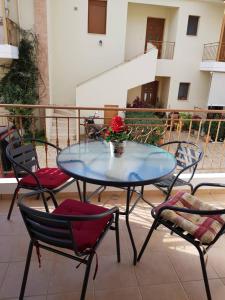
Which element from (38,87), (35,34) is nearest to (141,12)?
(35,34)

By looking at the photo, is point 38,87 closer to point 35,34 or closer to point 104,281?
point 35,34

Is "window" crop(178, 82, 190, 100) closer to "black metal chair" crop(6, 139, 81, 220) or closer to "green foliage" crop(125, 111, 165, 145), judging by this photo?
"green foliage" crop(125, 111, 165, 145)

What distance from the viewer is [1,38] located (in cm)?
615

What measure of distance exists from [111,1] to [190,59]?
396 centimetres

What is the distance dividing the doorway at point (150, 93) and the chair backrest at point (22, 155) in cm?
903

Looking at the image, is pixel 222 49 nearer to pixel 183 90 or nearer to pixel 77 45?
pixel 183 90

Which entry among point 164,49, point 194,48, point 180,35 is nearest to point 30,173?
point 180,35

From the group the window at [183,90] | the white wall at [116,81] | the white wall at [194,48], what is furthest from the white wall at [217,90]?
the white wall at [116,81]

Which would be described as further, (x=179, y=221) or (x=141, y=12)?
(x=141, y=12)

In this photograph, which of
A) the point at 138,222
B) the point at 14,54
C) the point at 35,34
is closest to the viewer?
the point at 138,222

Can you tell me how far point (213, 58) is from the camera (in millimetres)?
9859

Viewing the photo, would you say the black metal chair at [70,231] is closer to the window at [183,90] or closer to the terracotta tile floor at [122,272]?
the terracotta tile floor at [122,272]

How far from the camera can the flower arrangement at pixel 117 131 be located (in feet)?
5.64

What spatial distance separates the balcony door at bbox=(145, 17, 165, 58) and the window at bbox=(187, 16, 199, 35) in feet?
3.68
